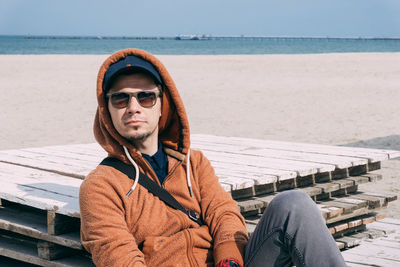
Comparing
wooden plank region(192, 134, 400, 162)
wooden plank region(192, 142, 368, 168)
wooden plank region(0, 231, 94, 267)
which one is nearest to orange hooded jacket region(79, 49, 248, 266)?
wooden plank region(0, 231, 94, 267)

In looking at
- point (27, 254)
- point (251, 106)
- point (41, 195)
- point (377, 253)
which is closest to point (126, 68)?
point (41, 195)

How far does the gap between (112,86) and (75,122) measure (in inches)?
373

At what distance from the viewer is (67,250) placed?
383 cm

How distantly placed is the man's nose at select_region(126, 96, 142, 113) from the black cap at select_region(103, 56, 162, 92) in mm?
146

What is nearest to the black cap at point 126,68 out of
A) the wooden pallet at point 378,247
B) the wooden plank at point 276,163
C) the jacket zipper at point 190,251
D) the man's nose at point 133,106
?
the man's nose at point 133,106

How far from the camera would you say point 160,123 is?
3424 millimetres

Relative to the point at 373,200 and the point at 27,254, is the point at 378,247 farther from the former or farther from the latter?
→ the point at 27,254

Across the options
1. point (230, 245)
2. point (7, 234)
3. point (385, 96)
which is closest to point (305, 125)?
point (385, 96)

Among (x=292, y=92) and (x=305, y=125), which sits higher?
(x=292, y=92)

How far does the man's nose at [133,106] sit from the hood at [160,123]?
0.13 metres

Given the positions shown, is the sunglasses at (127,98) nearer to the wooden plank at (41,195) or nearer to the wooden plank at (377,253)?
the wooden plank at (41,195)

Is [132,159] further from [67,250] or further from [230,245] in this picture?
[67,250]

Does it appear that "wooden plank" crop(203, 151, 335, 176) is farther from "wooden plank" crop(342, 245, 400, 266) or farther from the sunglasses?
the sunglasses

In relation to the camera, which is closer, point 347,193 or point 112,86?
point 112,86
